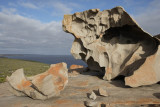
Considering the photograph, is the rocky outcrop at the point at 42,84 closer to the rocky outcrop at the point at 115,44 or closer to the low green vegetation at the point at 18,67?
the rocky outcrop at the point at 115,44

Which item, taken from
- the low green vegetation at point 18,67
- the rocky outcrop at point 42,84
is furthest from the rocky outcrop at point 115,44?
the low green vegetation at point 18,67

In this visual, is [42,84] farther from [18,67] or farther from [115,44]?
[18,67]

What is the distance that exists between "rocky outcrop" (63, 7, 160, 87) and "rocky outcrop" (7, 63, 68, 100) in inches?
146

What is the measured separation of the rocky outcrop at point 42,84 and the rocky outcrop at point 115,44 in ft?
12.1

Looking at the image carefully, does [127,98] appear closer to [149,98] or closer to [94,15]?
[149,98]

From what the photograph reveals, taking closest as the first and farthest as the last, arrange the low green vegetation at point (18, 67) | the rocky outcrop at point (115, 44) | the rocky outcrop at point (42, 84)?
the rocky outcrop at point (42, 84), the rocky outcrop at point (115, 44), the low green vegetation at point (18, 67)

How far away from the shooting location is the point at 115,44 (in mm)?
10578

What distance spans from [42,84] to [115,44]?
658cm

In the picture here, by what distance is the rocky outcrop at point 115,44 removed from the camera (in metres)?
7.71

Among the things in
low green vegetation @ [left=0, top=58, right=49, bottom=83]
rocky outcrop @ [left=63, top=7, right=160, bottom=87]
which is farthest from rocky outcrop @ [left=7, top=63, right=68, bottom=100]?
low green vegetation @ [left=0, top=58, right=49, bottom=83]

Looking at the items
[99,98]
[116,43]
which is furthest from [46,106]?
[116,43]

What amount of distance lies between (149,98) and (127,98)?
93 cm

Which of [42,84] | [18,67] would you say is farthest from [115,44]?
[18,67]

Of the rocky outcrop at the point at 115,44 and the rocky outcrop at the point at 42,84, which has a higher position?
the rocky outcrop at the point at 115,44
